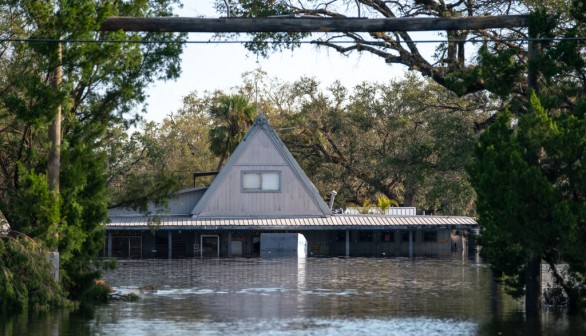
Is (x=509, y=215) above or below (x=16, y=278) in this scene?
above

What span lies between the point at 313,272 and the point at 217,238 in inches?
935

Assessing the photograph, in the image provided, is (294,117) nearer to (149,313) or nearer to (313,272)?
(313,272)

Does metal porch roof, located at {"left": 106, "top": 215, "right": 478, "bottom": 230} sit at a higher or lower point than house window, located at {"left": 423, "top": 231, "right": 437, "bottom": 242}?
higher

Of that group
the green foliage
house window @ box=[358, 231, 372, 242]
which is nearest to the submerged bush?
the green foliage

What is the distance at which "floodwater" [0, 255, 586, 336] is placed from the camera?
80.7 feet

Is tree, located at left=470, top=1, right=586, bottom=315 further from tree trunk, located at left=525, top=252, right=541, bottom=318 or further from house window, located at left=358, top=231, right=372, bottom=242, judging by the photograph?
house window, located at left=358, top=231, right=372, bottom=242

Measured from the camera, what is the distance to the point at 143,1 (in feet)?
102

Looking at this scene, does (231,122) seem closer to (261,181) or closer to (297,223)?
(261,181)

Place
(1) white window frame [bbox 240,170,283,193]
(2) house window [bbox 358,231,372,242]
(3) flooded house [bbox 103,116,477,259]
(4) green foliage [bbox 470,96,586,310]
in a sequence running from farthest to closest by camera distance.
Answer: (2) house window [bbox 358,231,372,242]
(1) white window frame [bbox 240,170,283,193]
(3) flooded house [bbox 103,116,477,259]
(4) green foliage [bbox 470,96,586,310]

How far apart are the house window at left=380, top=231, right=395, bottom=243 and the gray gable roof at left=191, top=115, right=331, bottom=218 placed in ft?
28.0

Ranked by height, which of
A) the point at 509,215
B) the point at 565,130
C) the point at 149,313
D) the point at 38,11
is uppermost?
the point at 38,11

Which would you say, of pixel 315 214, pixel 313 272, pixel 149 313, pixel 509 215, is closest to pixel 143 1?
pixel 149 313

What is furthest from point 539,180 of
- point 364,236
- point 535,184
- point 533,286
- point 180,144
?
point 180,144

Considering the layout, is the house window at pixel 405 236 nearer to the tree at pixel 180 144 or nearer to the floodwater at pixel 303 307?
the tree at pixel 180 144
